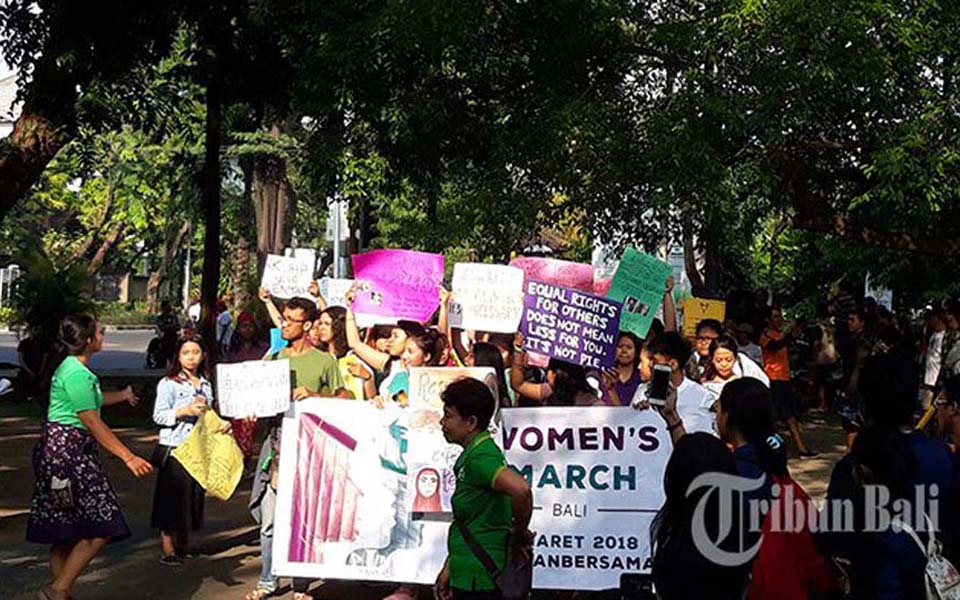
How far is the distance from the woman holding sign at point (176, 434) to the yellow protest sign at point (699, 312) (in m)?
4.83

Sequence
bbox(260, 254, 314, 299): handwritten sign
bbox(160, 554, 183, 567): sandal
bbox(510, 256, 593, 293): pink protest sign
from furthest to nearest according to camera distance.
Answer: bbox(260, 254, 314, 299): handwritten sign, bbox(160, 554, 183, 567): sandal, bbox(510, 256, 593, 293): pink protest sign

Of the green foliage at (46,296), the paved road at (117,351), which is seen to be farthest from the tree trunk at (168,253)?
the green foliage at (46,296)

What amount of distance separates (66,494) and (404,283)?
2656 mm

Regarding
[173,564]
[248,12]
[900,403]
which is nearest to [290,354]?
[173,564]

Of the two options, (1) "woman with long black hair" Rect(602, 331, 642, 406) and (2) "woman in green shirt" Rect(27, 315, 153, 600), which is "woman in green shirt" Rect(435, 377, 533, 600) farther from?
(1) "woman with long black hair" Rect(602, 331, 642, 406)

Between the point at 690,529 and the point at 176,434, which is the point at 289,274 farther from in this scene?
the point at 690,529

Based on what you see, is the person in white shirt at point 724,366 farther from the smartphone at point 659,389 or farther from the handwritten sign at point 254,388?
the smartphone at point 659,389

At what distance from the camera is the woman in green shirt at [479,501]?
5.47m

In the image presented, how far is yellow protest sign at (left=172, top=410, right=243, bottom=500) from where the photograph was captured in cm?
884

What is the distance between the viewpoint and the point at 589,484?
8.10m

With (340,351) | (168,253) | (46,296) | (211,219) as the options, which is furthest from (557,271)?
(168,253)

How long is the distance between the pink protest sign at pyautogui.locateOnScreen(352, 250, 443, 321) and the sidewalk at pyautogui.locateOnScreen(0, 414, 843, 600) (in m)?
1.76

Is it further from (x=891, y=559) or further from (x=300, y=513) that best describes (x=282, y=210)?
(x=891, y=559)

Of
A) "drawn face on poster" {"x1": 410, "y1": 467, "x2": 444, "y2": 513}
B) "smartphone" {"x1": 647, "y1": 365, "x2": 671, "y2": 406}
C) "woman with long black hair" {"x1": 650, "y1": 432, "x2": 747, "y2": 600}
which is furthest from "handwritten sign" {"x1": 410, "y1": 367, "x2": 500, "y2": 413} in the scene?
"woman with long black hair" {"x1": 650, "y1": 432, "x2": 747, "y2": 600}
